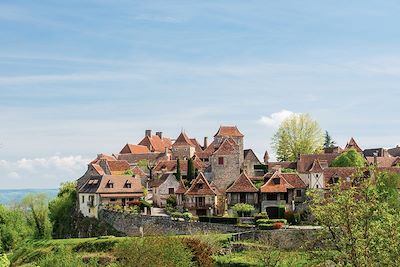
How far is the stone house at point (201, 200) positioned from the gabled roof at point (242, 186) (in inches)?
87.6

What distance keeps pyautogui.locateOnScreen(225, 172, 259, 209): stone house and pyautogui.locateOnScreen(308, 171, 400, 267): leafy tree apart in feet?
152

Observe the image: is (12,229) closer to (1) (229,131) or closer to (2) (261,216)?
(1) (229,131)

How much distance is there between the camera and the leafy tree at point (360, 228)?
91.2 ft

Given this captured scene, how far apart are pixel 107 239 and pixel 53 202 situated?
81.2 feet

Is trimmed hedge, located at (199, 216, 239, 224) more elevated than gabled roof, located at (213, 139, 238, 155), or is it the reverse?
gabled roof, located at (213, 139, 238, 155)

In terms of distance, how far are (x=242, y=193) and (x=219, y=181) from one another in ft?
21.4

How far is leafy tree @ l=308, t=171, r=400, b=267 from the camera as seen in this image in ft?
91.2

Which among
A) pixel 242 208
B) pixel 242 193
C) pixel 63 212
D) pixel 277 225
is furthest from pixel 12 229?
pixel 277 225

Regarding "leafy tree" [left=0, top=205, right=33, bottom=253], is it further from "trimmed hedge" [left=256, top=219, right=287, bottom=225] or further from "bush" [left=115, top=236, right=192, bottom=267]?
"bush" [left=115, top=236, right=192, bottom=267]

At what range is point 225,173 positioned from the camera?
85000 mm

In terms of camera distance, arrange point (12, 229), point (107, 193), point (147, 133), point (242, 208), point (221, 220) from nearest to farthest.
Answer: point (221, 220) → point (242, 208) → point (107, 193) → point (12, 229) → point (147, 133)

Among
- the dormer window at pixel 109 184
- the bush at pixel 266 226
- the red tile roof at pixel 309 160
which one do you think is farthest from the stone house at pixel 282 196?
the dormer window at pixel 109 184

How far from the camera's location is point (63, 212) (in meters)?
89.9

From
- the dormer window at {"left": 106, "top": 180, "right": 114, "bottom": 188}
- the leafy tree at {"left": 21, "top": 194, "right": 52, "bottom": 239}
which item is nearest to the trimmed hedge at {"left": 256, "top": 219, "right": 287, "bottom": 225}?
the dormer window at {"left": 106, "top": 180, "right": 114, "bottom": 188}
